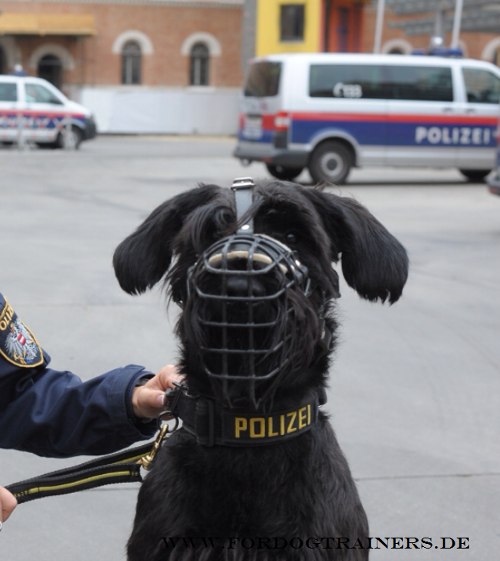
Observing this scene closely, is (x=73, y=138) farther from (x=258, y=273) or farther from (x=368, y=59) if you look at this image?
(x=258, y=273)

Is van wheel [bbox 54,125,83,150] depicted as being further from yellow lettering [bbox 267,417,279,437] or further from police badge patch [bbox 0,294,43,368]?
yellow lettering [bbox 267,417,279,437]

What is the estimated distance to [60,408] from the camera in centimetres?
261

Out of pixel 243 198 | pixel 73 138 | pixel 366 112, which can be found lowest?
pixel 73 138

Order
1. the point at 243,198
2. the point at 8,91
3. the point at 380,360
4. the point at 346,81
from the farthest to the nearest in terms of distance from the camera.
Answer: the point at 8,91, the point at 346,81, the point at 380,360, the point at 243,198

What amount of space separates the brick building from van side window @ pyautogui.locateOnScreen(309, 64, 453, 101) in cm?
2531

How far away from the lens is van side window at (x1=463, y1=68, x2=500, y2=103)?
17.6 m

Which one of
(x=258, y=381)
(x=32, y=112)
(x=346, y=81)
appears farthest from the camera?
(x=32, y=112)

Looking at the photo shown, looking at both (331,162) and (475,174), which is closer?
(331,162)

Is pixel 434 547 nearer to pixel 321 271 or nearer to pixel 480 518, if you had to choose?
pixel 480 518

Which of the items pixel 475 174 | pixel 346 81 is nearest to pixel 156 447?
pixel 346 81

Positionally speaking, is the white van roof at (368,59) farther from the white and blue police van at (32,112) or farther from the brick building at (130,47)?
the brick building at (130,47)

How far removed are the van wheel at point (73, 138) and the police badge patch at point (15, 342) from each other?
23785 mm

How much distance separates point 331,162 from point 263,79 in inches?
69.9

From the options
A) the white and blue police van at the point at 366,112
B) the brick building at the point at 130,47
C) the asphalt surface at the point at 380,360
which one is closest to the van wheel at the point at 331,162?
the white and blue police van at the point at 366,112
